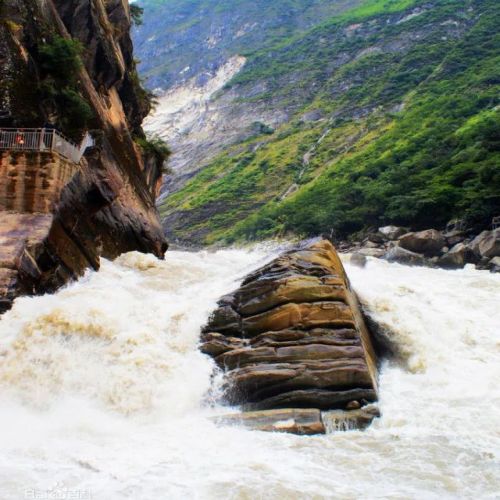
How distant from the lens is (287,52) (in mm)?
150500

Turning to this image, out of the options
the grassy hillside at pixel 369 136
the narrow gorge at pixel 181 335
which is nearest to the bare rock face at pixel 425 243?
the narrow gorge at pixel 181 335

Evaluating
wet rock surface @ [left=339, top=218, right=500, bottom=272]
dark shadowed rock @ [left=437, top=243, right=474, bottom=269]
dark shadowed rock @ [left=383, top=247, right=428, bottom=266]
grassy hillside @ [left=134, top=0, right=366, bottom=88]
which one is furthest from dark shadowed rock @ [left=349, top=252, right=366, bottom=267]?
grassy hillside @ [left=134, top=0, right=366, bottom=88]

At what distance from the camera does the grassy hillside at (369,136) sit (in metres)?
54.5

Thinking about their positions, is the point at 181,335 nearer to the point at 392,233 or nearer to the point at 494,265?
the point at 494,265

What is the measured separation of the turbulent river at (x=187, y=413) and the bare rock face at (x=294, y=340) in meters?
0.70

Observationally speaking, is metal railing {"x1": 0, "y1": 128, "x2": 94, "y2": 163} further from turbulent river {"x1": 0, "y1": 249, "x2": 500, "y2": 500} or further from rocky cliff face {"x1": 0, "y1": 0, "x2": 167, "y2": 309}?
turbulent river {"x1": 0, "y1": 249, "x2": 500, "y2": 500}

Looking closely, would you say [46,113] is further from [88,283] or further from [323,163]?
[323,163]

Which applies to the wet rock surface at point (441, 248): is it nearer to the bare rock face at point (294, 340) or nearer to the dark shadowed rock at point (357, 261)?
the dark shadowed rock at point (357, 261)

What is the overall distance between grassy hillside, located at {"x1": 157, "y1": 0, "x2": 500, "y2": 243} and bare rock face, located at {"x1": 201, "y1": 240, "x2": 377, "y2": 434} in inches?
1220

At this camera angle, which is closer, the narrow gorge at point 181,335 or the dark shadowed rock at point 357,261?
the narrow gorge at point 181,335

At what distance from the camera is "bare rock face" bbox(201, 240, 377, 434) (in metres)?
13.1

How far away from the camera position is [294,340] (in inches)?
562

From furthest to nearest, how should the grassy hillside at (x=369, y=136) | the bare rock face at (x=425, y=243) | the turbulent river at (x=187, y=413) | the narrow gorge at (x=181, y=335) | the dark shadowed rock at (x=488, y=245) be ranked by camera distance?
the grassy hillside at (x=369, y=136)
the bare rock face at (x=425, y=243)
the dark shadowed rock at (x=488, y=245)
the narrow gorge at (x=181, y=335)
the turbulent river at (x=187, y=413)

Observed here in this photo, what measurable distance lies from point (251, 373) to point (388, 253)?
88.6 feet
